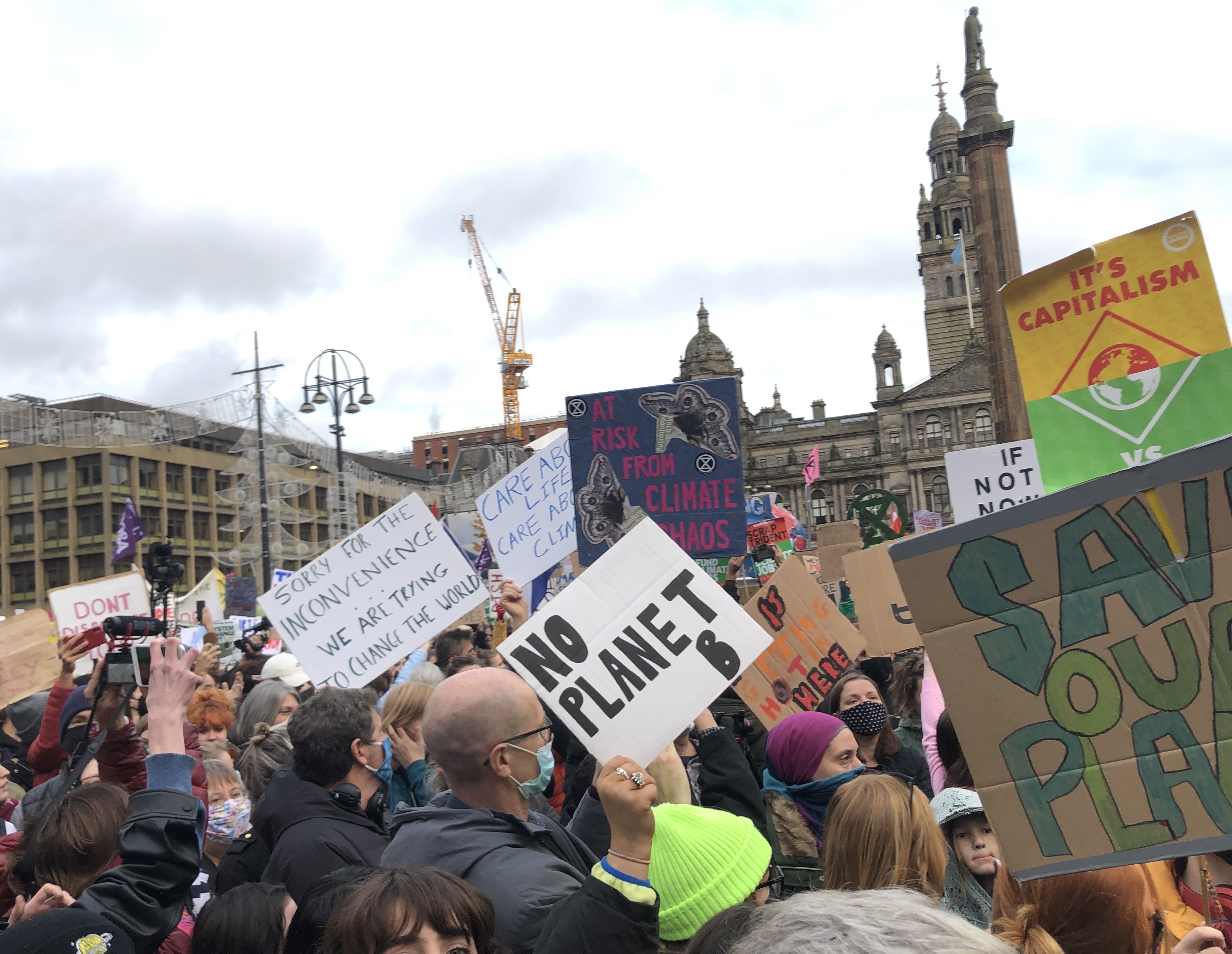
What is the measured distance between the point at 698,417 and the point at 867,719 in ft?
8.93

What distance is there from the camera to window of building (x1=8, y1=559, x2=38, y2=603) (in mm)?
62312

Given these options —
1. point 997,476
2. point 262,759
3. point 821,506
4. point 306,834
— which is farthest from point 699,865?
point 821,506

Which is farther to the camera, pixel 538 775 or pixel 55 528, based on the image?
pixel 55 528

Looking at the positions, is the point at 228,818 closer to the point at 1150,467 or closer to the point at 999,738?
the point at 999,738

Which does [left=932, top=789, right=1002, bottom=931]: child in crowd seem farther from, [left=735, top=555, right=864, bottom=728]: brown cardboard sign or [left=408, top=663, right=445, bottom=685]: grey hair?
[left=408, top=663, right=445, bottom=685]: grey hair

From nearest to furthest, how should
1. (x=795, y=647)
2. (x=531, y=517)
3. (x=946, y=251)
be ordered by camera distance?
(x=795, y=647) → (x=531, y=517) → (x=946, y=251)

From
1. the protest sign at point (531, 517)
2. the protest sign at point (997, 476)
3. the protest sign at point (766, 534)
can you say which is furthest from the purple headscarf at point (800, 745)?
the protest sign at point (766, 534)

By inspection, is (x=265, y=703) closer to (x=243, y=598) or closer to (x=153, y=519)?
(x=243, y=598)

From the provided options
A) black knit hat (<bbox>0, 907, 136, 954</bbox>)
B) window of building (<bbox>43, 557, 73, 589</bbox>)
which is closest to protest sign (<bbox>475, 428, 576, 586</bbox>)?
black knit hat (<bbox>0, 907, 136, 954</bbox>)

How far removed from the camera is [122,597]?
385 inches

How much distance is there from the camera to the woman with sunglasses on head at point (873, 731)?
4.47 m

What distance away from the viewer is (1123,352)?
3086mm

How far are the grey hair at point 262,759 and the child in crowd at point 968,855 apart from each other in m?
2.59

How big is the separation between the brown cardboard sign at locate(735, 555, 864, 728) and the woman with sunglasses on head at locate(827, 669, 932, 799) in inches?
31.7
